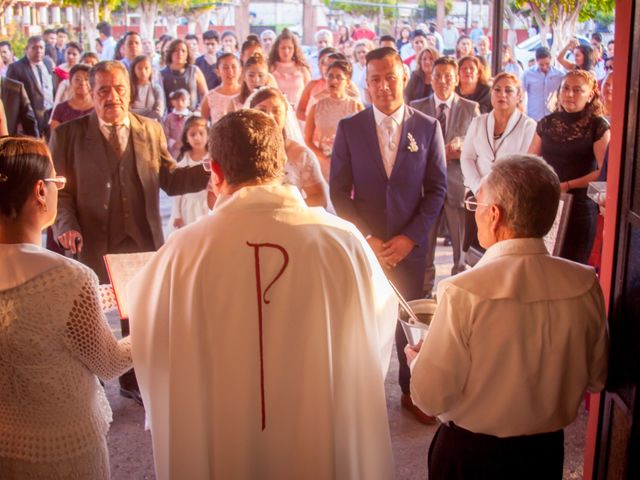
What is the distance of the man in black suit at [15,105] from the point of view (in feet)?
32.2

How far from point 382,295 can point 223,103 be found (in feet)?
21.8

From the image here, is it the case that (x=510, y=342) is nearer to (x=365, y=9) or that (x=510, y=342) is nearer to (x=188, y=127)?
(x=188, y=127)

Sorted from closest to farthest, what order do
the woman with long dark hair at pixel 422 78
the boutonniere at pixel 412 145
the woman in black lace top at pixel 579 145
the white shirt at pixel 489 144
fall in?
the boutonniere at pixel 412 145
the woman in black lace top at pixel 579 145
the white shirt at pixel 489 144
the woman with long dark hair at pixel 422 78

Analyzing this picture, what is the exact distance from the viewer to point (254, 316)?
2908 mm

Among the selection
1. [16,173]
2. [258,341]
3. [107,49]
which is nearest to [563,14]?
[107,49]

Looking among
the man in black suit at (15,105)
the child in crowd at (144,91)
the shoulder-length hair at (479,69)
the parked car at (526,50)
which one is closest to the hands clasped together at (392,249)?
the shoulder-length hair at (479,69)

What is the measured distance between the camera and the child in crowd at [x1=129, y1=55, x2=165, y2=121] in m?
9.67

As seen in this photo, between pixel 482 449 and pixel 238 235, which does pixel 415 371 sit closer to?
pixel 482 449

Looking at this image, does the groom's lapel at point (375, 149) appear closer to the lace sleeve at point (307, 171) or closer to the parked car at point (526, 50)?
the lace sleeve at point (307, 171)

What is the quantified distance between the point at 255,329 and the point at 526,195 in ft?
3.44

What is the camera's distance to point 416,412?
201 inches

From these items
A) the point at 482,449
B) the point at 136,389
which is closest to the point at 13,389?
the point at 482,449

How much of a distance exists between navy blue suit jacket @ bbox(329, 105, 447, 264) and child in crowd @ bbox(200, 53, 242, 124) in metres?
4.57

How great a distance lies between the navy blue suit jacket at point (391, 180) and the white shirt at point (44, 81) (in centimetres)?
871
